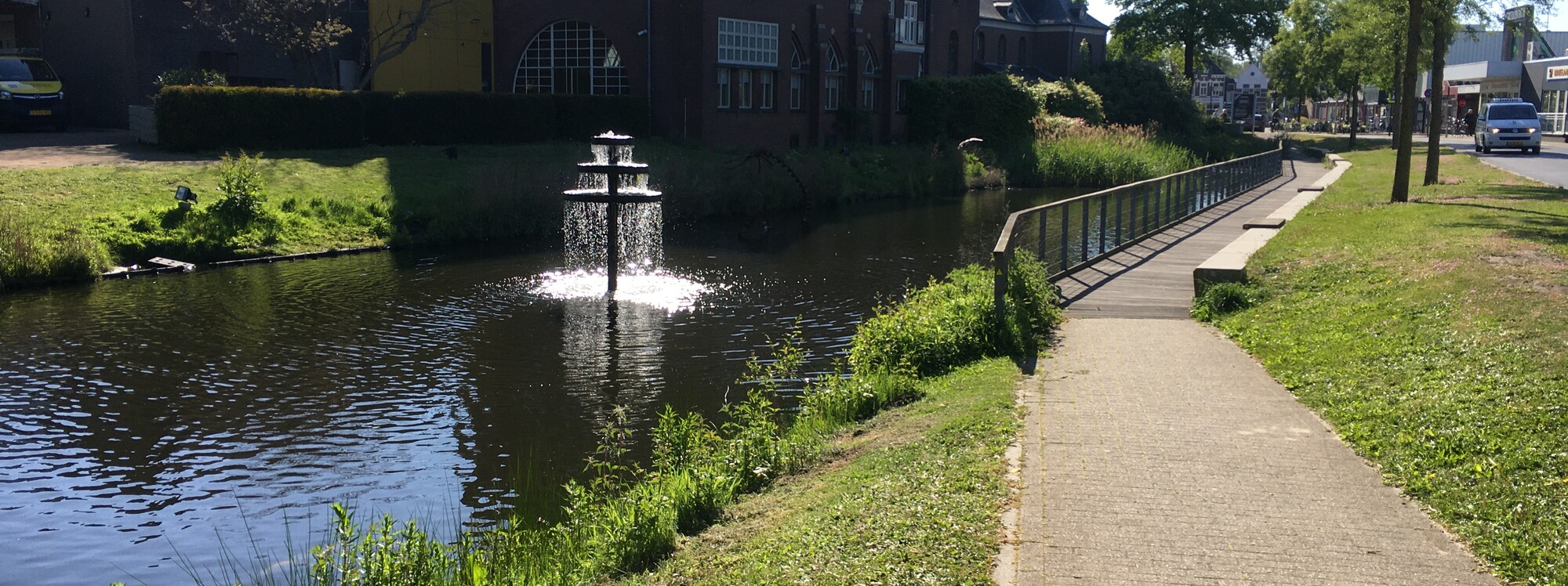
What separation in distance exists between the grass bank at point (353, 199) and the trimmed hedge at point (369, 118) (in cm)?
81

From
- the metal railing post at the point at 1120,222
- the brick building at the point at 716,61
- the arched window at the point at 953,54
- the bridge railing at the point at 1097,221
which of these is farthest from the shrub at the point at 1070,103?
the metal railing post at the point at 1120,222

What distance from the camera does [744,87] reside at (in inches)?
1737

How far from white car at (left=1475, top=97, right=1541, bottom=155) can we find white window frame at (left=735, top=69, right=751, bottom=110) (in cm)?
2723

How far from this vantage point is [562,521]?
29.2ft

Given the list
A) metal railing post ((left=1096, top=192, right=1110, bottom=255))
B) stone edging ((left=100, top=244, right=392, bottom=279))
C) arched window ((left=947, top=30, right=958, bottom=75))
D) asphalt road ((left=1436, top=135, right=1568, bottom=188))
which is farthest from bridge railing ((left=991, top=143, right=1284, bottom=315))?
arched window ((left=947, top=30, right=958, bottom=75))

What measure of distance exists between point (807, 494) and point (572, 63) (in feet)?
123

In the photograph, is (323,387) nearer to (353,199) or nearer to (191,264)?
(191,264)

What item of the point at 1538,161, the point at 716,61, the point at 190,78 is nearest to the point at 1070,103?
the point at 1538,161

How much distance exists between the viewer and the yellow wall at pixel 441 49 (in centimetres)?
4369

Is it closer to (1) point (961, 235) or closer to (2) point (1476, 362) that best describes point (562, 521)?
(2) point (1476, 362)

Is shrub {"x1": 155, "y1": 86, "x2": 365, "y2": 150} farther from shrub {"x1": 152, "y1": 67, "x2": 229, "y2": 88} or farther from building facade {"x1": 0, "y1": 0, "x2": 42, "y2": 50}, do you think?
building facade {"x1": 0, "y1": 0, "x2": 42, "y2": 50}

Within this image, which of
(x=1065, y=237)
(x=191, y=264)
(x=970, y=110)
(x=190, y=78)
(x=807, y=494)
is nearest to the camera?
(x=807, y=494)

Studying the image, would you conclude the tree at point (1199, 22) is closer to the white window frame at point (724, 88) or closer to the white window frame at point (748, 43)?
the white window frame at point (748, 43)

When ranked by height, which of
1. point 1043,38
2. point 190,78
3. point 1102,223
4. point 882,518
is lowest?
point 882,518
